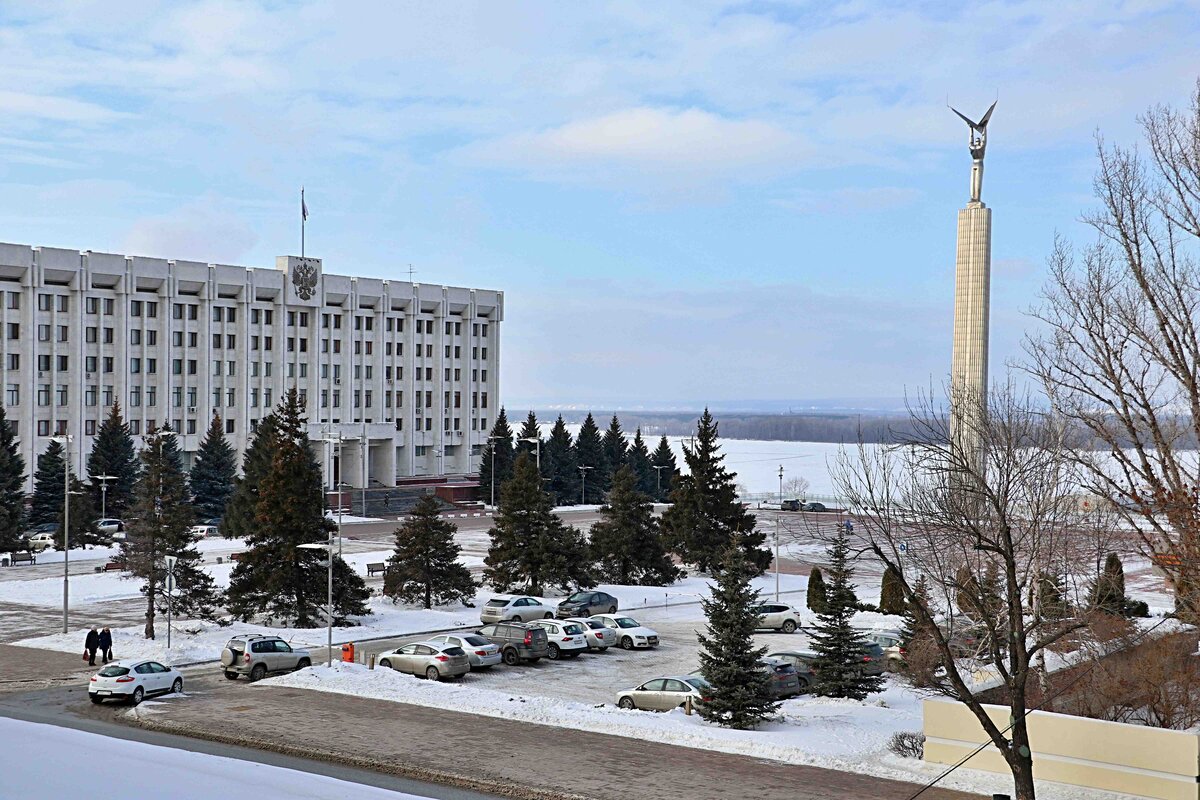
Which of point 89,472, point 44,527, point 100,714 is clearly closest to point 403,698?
point 100,714


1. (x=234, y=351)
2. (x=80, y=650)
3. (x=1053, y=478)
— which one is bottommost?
(x=80, y=650)

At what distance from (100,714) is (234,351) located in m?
69.4

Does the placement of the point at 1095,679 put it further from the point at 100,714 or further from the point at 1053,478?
the point at 100,714

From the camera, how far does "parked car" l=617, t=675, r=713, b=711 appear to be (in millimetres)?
26938

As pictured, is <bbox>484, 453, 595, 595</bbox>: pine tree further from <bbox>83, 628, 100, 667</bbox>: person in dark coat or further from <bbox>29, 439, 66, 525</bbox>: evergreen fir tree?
<bbox>29, 439, 66, 525</bbox>: evergreen fir tree

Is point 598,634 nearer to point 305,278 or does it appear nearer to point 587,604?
point 587,604

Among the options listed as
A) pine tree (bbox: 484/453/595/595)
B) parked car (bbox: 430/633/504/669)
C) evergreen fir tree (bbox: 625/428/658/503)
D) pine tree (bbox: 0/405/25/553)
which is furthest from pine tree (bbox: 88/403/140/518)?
parked car (bbox: 430/633/504/669)

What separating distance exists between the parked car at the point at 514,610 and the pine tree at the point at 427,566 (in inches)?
100

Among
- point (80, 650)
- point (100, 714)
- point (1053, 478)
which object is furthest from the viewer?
point (80, 650)

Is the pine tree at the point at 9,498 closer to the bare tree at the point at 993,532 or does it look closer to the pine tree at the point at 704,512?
the pine tree at the point at 704,512

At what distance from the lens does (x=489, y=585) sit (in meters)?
48.6

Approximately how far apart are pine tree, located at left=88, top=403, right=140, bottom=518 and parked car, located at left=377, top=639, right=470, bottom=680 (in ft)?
156

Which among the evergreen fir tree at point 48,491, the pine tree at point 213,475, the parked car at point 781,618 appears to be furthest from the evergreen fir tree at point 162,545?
the pine tree at point 213,475

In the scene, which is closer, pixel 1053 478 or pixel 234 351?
pixel 1053 478
